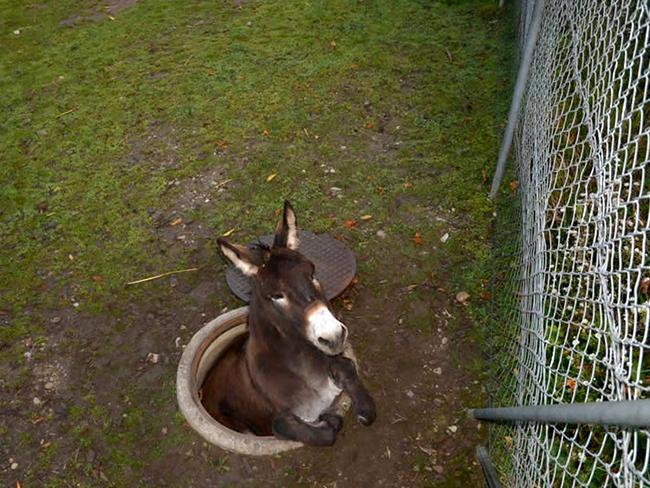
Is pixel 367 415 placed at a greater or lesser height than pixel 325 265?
lesser

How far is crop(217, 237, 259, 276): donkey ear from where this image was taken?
3155 mm

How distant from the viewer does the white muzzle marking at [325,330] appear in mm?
2863

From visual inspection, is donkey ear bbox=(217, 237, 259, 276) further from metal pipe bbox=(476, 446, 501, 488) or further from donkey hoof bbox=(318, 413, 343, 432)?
metal pipe bbox=(476, 446, 501, 488)

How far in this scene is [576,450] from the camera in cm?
310

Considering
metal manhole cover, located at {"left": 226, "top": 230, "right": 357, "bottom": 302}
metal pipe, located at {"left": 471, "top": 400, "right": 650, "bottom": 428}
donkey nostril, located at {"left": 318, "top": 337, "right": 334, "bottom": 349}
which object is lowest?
metal manhole cover, located at {"left": 226, "top": 230, "right": 357, "bottom": 302}

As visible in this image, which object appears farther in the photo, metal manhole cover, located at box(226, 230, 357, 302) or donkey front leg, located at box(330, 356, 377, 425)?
metal manhole cover, located at box(226, 230, 357, 302)

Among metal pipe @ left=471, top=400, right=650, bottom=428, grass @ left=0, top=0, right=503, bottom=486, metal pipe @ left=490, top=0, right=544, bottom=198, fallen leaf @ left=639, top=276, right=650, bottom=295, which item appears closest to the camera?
metal pipe @ left=471, top=400, right=650, bottom=428

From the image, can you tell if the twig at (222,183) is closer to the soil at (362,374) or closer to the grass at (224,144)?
the grass at (224,144)

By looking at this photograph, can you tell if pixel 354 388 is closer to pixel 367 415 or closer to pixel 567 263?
pixel 367 415

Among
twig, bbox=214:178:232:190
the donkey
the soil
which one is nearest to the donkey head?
the donkey

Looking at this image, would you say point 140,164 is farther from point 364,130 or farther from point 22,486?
point 22,486

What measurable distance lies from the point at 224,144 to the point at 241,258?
3.35 metres

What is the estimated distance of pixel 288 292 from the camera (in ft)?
9.86

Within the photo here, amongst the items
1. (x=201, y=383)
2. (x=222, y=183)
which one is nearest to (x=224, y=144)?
(x=222, y=183)
